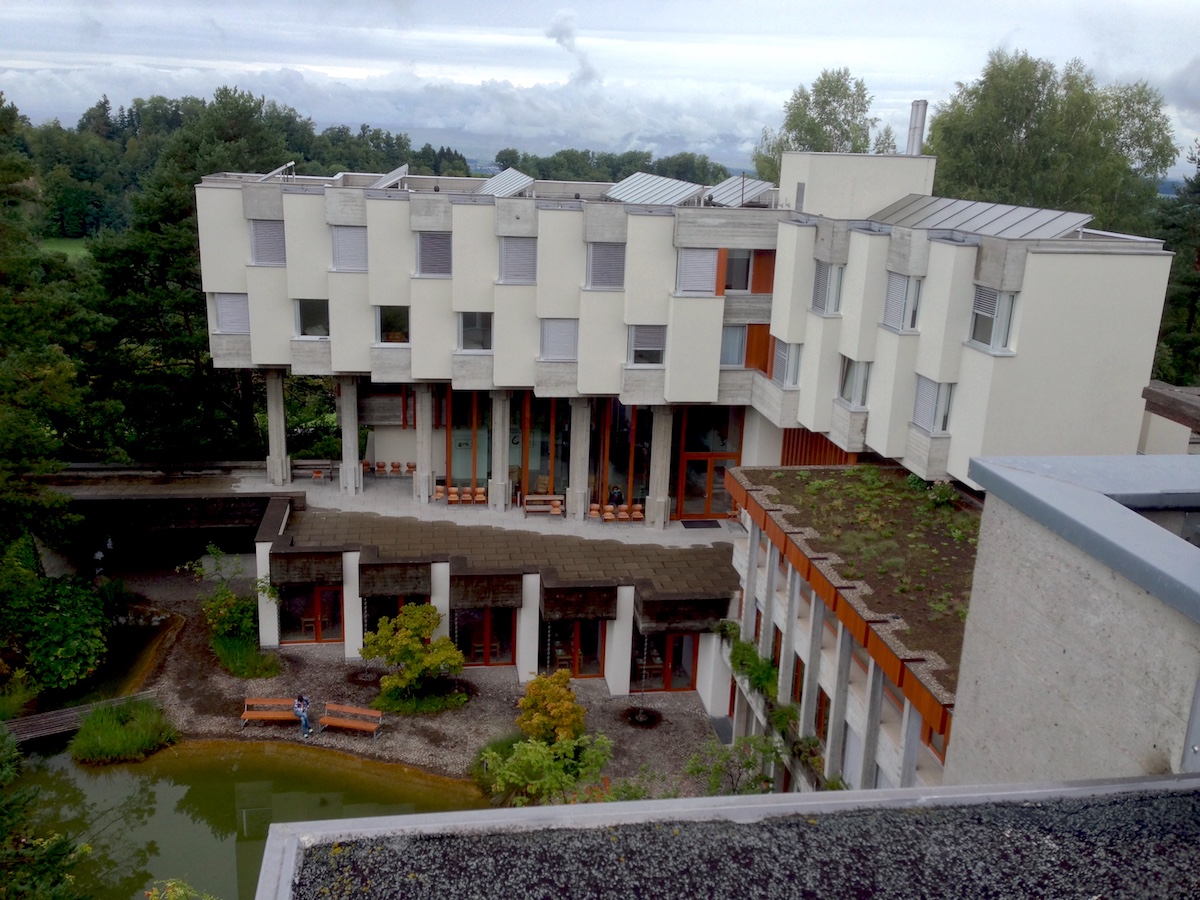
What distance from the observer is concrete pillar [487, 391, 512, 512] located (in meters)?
30.5

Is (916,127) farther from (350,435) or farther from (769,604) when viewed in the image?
(350,435)

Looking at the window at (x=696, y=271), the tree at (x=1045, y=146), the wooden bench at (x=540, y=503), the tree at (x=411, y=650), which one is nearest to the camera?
the tree at (x=411, y=650)

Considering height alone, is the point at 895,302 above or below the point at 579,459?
above

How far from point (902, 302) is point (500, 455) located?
1330 centimetres

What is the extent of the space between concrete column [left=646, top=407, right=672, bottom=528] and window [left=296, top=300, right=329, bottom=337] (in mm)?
10177

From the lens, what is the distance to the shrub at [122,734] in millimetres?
23266

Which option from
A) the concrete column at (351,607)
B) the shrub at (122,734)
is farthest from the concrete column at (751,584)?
the shrub at (122,734)

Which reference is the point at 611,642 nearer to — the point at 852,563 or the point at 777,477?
the point at 777,477

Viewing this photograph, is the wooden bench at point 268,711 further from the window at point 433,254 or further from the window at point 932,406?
the window at point 932,406

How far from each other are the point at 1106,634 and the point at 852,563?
33.0 feet

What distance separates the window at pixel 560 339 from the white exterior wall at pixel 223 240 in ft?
29.4

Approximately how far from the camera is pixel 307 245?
94.8 ft

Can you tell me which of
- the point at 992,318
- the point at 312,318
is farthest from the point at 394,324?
the point at 992,318

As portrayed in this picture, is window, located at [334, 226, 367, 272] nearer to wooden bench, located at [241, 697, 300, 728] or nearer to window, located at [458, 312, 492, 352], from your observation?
window, located at [458, 312, 492, 352]
